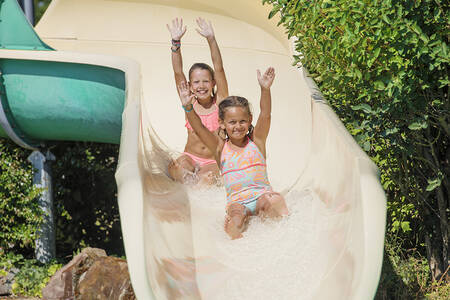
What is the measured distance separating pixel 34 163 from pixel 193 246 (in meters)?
2.45

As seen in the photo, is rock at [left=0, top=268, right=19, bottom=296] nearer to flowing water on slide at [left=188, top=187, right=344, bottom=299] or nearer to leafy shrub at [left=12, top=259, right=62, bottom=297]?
leafy shrub at [left=12, top=259, right=62, bottom=297]

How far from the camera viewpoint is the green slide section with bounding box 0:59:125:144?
452 cm

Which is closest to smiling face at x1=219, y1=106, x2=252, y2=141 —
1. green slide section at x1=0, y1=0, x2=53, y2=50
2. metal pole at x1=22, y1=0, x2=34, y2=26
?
green slide section at x1=0, y1=0, x2=53, y2=50

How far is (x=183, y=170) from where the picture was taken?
4.10 meters

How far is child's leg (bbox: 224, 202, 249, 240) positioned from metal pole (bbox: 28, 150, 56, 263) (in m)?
2.16

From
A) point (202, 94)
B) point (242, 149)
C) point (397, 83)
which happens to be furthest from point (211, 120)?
point (397, 83)

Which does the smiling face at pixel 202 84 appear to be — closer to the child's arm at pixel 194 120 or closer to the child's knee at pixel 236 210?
the child's arm at pixel 194 120

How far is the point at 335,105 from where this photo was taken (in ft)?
13.1

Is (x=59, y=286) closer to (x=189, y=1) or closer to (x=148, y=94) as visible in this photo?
(x=148, y=94)

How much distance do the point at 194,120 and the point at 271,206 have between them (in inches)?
26.6

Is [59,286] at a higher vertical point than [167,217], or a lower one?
lower

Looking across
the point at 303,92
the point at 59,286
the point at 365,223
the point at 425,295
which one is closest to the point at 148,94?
the point at 303,92

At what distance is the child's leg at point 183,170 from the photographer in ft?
13.2

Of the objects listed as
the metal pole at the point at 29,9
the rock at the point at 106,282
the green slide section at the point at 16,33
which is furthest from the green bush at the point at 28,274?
the metal pole at the point at 29,9
